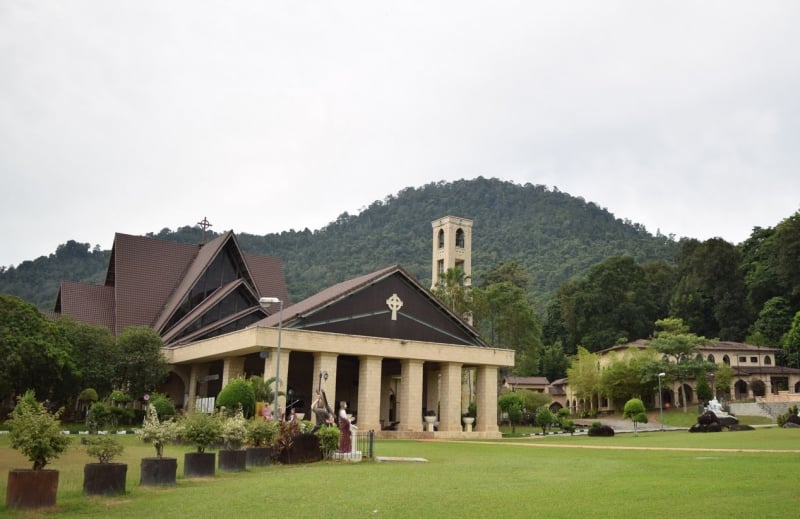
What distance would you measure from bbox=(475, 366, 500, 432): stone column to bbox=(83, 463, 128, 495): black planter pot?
3572cm

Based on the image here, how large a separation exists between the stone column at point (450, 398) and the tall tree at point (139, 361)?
17.1 meters

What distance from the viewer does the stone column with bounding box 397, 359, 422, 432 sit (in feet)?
141

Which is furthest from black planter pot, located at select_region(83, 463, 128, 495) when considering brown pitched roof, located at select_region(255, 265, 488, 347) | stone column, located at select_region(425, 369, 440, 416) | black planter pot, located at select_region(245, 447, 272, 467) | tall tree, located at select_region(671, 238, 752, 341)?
tall tree, located at select_region(671, 238, 752, 341)

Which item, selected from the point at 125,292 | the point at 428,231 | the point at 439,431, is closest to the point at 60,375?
the point at 125,292

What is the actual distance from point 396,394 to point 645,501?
1607 inches

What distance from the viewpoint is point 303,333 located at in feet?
128

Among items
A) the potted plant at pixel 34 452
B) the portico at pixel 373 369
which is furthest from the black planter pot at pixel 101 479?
the portico at pixel 373 369

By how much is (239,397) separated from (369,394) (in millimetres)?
12465

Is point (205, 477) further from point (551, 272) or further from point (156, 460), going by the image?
point (551, 272)

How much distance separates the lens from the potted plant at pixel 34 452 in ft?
35.1

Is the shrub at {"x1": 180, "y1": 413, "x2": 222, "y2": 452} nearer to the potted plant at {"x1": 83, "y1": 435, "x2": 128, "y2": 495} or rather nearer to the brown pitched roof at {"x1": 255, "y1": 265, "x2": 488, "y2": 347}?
the potted plant at {"x1": 83, "y1": 435, "x2": 128, "y2": 495}

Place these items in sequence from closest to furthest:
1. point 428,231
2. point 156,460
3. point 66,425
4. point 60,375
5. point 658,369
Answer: point 156,460 < point 60,375 < point 66,425 < point 658,369 < point 428,231

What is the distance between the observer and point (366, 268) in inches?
5128

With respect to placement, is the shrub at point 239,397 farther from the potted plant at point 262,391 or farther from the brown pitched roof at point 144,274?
the brown pitched roof at point 144,274
